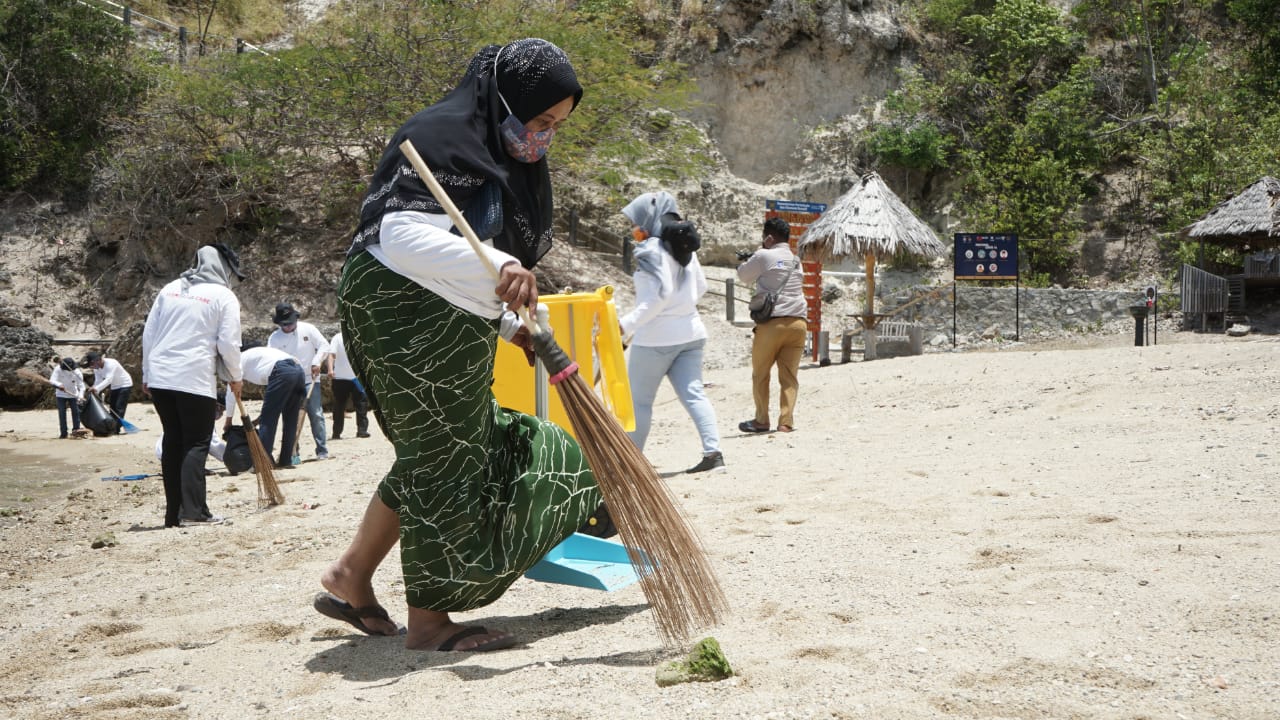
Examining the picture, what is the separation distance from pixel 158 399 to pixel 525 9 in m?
15.8

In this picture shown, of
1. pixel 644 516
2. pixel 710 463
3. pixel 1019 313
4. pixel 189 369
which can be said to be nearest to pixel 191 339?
pixel 189 369

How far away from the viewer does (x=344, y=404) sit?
10.6 m

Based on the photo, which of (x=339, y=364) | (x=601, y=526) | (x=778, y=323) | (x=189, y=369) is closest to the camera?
(x=601, y=526)

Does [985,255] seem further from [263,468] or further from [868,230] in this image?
[263,468]

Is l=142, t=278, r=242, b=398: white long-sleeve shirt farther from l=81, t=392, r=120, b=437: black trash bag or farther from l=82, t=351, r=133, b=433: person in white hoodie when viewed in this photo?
l=82, t=351, r=133, b=433: person in white hoodie

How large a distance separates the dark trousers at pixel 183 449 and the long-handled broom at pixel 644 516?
3.77 m

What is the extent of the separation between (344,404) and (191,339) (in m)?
4.72

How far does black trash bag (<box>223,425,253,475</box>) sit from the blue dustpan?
535 cm

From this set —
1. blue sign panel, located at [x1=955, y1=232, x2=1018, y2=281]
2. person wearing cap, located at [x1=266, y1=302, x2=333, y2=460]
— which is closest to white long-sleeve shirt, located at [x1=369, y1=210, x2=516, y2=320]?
person wearing cap, located at [x1=266, y1=302, x2=333, y2=460]

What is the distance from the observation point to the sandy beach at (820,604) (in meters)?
2.47

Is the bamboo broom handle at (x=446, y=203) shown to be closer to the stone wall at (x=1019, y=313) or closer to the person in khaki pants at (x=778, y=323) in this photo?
the person in khaki pants at (x=778, y=323)

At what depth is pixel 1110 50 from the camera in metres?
25.4

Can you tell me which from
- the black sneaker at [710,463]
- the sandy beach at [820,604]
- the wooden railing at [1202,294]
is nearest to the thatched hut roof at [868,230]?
the wooden railing at [1202,294]

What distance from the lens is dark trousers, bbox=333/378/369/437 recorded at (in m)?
10.4
